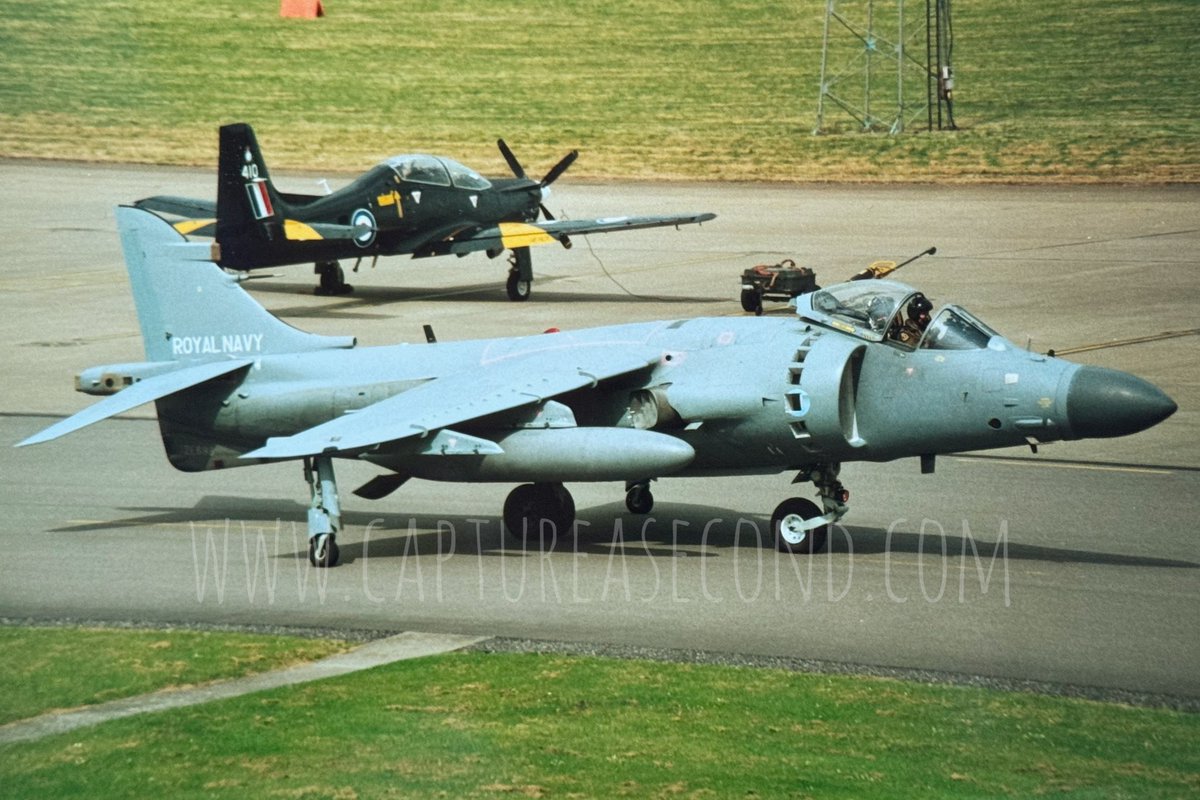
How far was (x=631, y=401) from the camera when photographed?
16875 mm

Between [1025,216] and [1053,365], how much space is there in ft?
105

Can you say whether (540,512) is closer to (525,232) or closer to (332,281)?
(525,232)

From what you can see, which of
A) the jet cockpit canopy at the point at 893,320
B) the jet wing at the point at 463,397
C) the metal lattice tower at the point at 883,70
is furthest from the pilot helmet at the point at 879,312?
the metal lattice tower at the point at 883,70

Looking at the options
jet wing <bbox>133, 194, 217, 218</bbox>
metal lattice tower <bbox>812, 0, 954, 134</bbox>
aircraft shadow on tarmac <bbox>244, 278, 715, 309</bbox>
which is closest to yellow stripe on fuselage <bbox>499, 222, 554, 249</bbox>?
aircraft shadow on tarmac <bbox>244, 278, 715, 309</bbox>

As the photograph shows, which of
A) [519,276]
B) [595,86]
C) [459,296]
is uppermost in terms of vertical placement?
[595,86]

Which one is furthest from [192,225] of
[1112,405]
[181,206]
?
[1112,405]

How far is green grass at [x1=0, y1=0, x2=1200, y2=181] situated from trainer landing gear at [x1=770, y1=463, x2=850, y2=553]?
38.9 metres

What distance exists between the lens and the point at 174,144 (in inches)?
2489

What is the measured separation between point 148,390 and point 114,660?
15.2ft

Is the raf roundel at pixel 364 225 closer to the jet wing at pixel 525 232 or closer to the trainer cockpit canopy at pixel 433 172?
the trainer cockpit canopy at pixel 433 172

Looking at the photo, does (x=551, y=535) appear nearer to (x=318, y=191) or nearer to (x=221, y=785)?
(x=221, y=785)

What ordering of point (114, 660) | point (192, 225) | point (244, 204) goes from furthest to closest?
point (192, 225) < point (244, 204) < point (114, 660)

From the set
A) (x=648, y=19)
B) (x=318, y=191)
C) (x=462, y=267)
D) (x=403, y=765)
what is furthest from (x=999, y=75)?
(x=403, y=765)

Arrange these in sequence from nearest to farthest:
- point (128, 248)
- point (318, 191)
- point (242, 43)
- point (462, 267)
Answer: point (128, 248) → point (462, 267) → point (318, 191) → point (242, 43)
